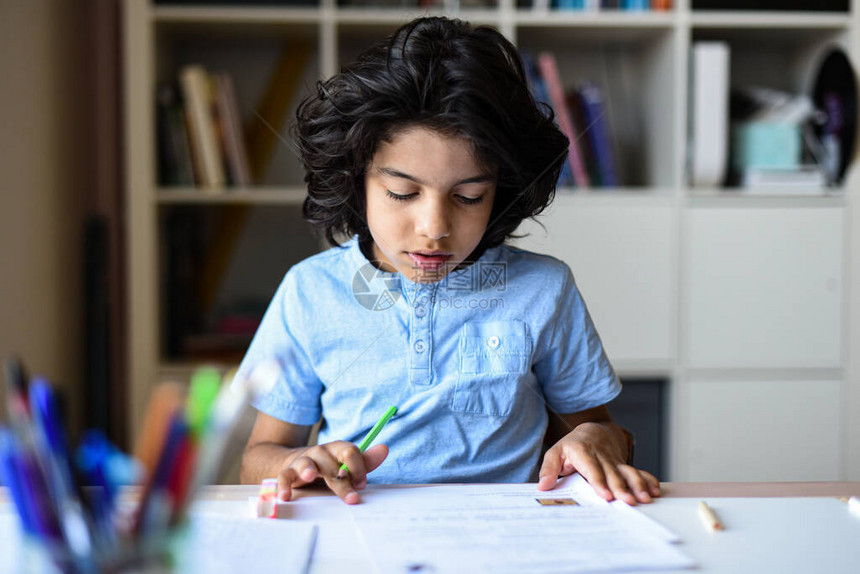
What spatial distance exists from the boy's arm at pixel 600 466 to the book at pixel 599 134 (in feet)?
3.58

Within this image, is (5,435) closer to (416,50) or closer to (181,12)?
(416,50)

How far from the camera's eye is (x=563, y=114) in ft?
5.88

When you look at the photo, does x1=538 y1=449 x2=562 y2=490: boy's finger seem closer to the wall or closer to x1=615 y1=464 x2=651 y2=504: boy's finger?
x1=615 y1=464 x2=651 y2=504: boy's finger

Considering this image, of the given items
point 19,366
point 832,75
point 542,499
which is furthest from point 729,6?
point 19,366

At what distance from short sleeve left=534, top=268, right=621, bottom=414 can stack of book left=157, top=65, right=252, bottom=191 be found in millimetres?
1088

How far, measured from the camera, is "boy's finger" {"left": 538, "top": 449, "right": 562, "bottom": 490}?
0.70m

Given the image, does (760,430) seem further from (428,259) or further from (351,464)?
(351,464)

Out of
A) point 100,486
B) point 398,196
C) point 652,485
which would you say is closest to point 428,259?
point 398,196

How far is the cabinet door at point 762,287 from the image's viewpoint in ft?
5.96

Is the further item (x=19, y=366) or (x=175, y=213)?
(x=175, y=213)

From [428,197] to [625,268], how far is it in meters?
1.13

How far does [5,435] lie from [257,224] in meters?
1.77

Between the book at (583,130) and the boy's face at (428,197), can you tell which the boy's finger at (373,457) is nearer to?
the boy's face at (428,197)

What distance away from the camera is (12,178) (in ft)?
5.22
